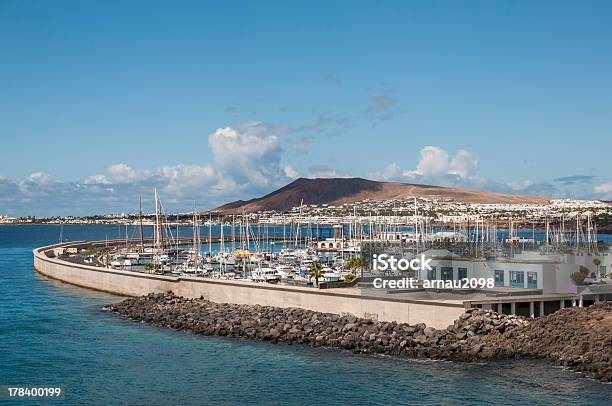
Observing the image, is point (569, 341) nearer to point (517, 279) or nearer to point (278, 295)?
point (517, 279)

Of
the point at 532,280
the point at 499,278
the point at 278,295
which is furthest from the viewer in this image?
the point at 278,295

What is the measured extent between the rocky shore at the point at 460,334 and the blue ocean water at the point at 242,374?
3.33ft

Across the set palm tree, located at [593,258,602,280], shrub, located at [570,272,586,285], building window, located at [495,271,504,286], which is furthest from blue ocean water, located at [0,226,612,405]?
palm tree, located at [593,258,602,280]

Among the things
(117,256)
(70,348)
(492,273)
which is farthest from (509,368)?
(117,256)

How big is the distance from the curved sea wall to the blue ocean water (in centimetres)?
468

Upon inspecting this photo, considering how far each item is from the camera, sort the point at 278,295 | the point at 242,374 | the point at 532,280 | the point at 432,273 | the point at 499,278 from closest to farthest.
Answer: the point at 242,374 → the point at 532,280 → the point at 499,278 → the point at 432,273 → the point at 278,295

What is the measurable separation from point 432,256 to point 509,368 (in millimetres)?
13634

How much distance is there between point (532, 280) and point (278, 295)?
50.5 ft

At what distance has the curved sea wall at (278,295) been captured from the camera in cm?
4097

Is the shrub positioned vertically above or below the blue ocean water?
above

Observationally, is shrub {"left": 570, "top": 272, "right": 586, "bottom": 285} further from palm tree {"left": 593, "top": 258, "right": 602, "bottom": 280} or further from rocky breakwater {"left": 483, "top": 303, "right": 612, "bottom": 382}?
rocky breakwater {"left": 483, "top": 303, "right": 612, "bottom": 382}

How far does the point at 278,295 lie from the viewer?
49281 mm

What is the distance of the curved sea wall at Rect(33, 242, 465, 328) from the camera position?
134 ft

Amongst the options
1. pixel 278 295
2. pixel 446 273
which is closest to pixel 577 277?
pixel 446 273
